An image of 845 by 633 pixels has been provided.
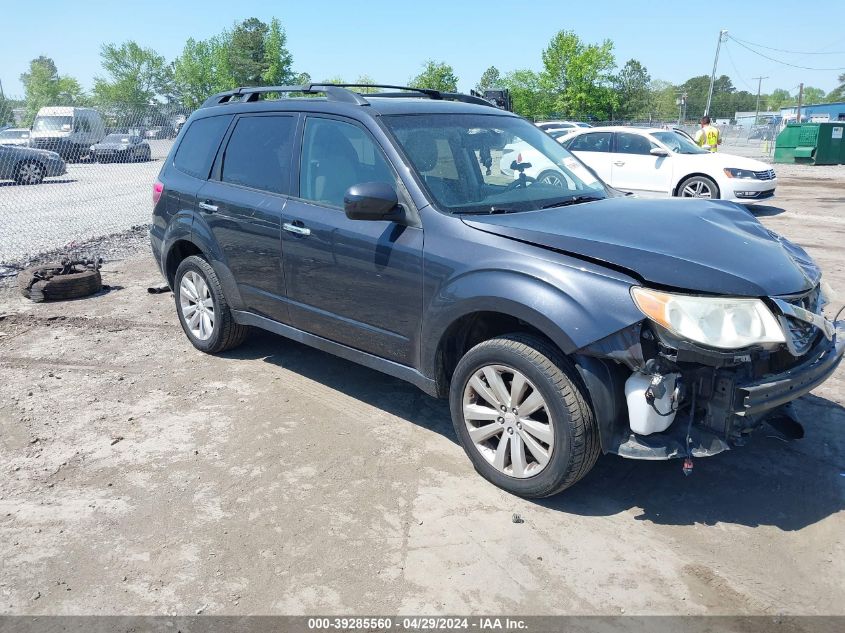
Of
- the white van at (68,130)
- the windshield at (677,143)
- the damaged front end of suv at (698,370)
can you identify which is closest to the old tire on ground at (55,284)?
the damaged front end of suv at (698,370)

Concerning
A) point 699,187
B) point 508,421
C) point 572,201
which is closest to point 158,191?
point 572,201

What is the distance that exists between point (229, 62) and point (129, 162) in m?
60.3

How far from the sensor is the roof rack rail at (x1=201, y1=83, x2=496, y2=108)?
4.47m

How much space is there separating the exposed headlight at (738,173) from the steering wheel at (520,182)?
32.5 ft

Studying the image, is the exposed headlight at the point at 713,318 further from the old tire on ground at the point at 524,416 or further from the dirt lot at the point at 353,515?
the dirt lot at the point at 353,515

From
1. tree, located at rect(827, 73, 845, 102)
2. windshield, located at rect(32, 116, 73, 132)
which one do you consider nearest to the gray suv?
windshield, located at rect(32, 116, 73, 132)

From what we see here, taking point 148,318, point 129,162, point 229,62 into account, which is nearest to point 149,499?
point 148,318

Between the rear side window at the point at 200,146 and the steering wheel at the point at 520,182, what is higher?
the rear side window at the point at 200,146

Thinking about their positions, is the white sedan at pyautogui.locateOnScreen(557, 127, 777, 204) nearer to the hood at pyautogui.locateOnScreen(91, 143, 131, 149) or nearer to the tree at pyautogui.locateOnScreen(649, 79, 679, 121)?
the hood at pyautogui.locateOnScreen(91, 143, 131, 149)

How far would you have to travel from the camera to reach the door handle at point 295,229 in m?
4.34

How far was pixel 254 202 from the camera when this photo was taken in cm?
475

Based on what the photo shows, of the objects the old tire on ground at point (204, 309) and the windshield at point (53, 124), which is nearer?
the old tire on ground at point (204, 309)

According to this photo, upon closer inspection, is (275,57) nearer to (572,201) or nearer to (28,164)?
(28,164)

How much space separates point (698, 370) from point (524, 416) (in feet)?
2.75
